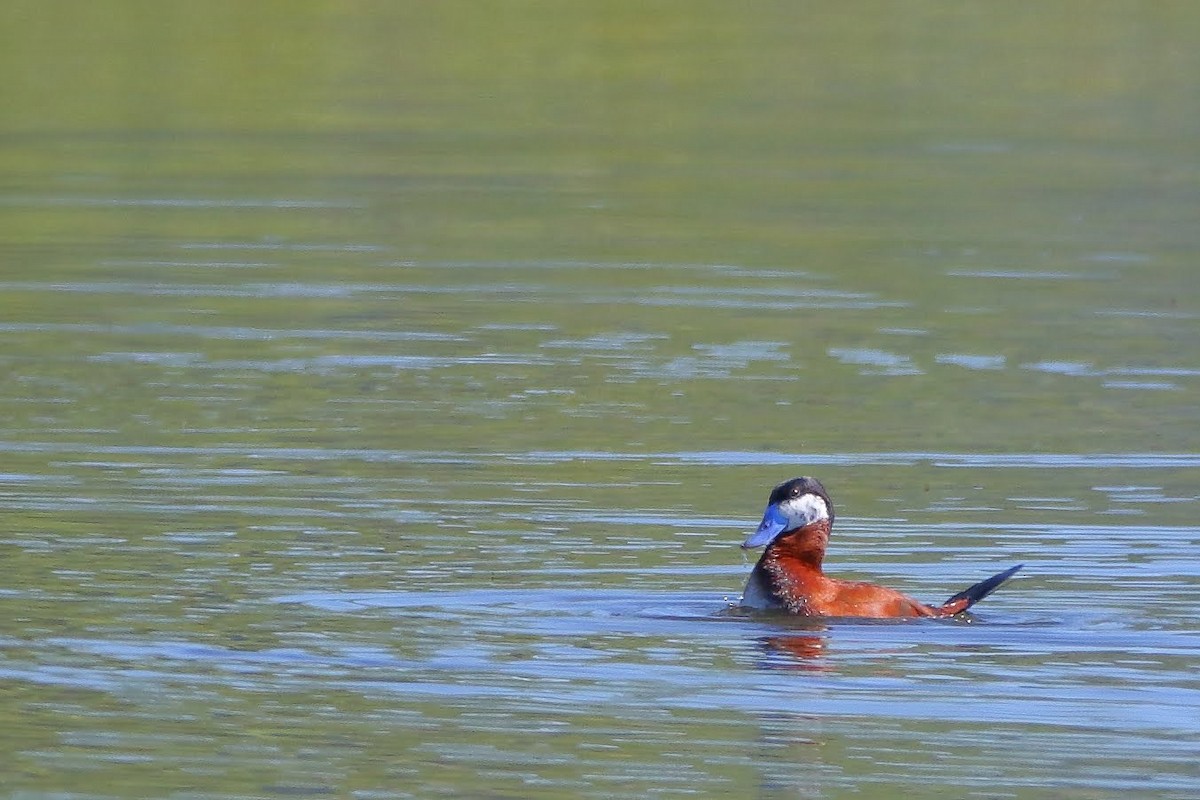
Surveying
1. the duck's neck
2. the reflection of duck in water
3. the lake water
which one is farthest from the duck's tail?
the duck's neck

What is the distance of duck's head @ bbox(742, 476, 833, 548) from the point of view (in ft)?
34.4

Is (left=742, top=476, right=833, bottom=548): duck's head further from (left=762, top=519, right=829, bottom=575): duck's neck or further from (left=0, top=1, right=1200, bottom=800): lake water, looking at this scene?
(left=0, top=1, right=1200, bottom=800): lake water

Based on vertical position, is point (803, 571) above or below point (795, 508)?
below

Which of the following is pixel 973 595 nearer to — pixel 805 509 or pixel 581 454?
pixel 805 509

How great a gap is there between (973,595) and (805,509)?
2.25 ft

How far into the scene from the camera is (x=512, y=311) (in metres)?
17.8

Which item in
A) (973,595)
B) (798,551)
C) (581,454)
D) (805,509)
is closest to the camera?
(973,595)

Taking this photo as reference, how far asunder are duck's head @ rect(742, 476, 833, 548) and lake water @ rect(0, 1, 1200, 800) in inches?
13.2

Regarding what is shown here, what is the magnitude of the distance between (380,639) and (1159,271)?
11.5m

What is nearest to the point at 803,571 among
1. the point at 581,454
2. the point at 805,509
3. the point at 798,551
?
the point at 798,551

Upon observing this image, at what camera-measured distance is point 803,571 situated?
10.6 m

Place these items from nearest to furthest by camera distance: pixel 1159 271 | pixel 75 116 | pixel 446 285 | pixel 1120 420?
pixel 1120 420
pixel 446 285
pixel 1159 271
pixel 75 116

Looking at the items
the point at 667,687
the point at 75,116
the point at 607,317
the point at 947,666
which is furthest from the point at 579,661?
the point at 75,116

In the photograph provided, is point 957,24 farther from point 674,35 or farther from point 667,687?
point 667,687
